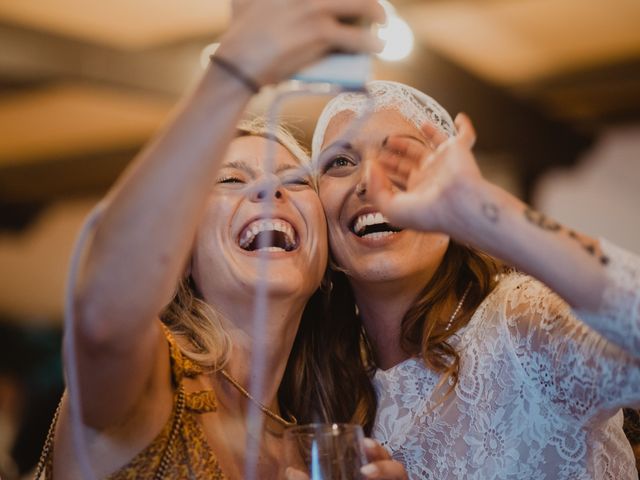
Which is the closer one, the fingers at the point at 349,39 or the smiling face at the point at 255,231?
the fingers at the point at 349,39

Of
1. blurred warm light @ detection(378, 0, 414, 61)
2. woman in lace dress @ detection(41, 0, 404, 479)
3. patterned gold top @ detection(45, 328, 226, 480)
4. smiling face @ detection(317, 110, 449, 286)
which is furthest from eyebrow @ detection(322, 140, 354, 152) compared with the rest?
blurred warm light @ detection(378, 0, 414, 61)

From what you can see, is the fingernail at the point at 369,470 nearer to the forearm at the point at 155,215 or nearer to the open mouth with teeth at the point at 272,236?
the forearm at the point at 155,215

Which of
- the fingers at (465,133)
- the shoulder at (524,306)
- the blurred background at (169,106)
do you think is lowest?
the shoulder at (524,306)

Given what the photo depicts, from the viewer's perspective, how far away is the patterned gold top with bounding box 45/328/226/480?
4.75 feet

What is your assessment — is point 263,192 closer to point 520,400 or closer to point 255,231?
point 255,231

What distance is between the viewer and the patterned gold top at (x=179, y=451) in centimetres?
145

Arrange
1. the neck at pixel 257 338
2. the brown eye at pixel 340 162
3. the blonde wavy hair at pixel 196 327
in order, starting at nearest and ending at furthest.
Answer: the blonde wavy hair at pixel 196 327
the neck at pixel 257 338
the brown eye at pixel 340 162

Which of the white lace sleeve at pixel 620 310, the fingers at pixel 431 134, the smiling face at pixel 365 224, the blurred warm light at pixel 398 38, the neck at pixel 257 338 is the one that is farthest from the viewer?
the blurred warm light at pixel 398 38

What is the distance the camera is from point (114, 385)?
1.33 metres

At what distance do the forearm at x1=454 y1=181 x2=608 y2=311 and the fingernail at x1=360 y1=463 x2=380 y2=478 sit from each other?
15.7 inches

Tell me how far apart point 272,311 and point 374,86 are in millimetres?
596

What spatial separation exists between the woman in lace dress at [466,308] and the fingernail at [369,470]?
363mm

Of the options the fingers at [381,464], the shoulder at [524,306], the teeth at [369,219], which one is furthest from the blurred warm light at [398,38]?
the fingers at [381,464]

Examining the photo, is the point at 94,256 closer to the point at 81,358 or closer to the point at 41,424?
the point at 81,358
